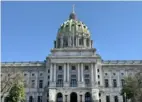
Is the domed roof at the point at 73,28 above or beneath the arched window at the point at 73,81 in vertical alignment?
above

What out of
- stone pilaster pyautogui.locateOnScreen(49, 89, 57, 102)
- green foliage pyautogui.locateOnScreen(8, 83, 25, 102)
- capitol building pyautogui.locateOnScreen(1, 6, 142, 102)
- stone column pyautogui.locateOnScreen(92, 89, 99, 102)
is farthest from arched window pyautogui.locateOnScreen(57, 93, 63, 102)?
green foliage pyautogui.locateOnScreen(8, 83, 25, 102)

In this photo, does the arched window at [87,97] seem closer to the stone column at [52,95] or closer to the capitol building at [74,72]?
the capitol building at [74,72]

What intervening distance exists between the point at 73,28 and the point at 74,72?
1408 centimetres

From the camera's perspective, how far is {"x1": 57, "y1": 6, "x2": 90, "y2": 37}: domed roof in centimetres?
8400

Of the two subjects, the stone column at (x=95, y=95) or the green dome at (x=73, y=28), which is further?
the green dome at (x=73, y=28)

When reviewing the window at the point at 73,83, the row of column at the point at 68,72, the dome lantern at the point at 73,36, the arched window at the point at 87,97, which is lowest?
the arched window at the point at 87,97

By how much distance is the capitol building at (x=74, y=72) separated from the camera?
73.9 metres

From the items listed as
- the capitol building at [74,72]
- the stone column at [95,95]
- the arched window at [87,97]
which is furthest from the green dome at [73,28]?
the stone column at [95,95]

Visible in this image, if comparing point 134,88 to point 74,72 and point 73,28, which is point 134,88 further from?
point 73,28

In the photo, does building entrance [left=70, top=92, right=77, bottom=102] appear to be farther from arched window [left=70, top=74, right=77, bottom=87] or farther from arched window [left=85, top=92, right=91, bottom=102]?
arched window [left=85, top=92, right=91, bottom=102]

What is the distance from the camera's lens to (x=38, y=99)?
79.2 m

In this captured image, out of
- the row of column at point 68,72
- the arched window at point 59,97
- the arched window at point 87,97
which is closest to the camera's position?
the arched window at point 87,97

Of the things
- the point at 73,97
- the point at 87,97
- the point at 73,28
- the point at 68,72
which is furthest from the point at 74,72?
the point at 73,28

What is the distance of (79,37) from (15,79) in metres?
31.4
